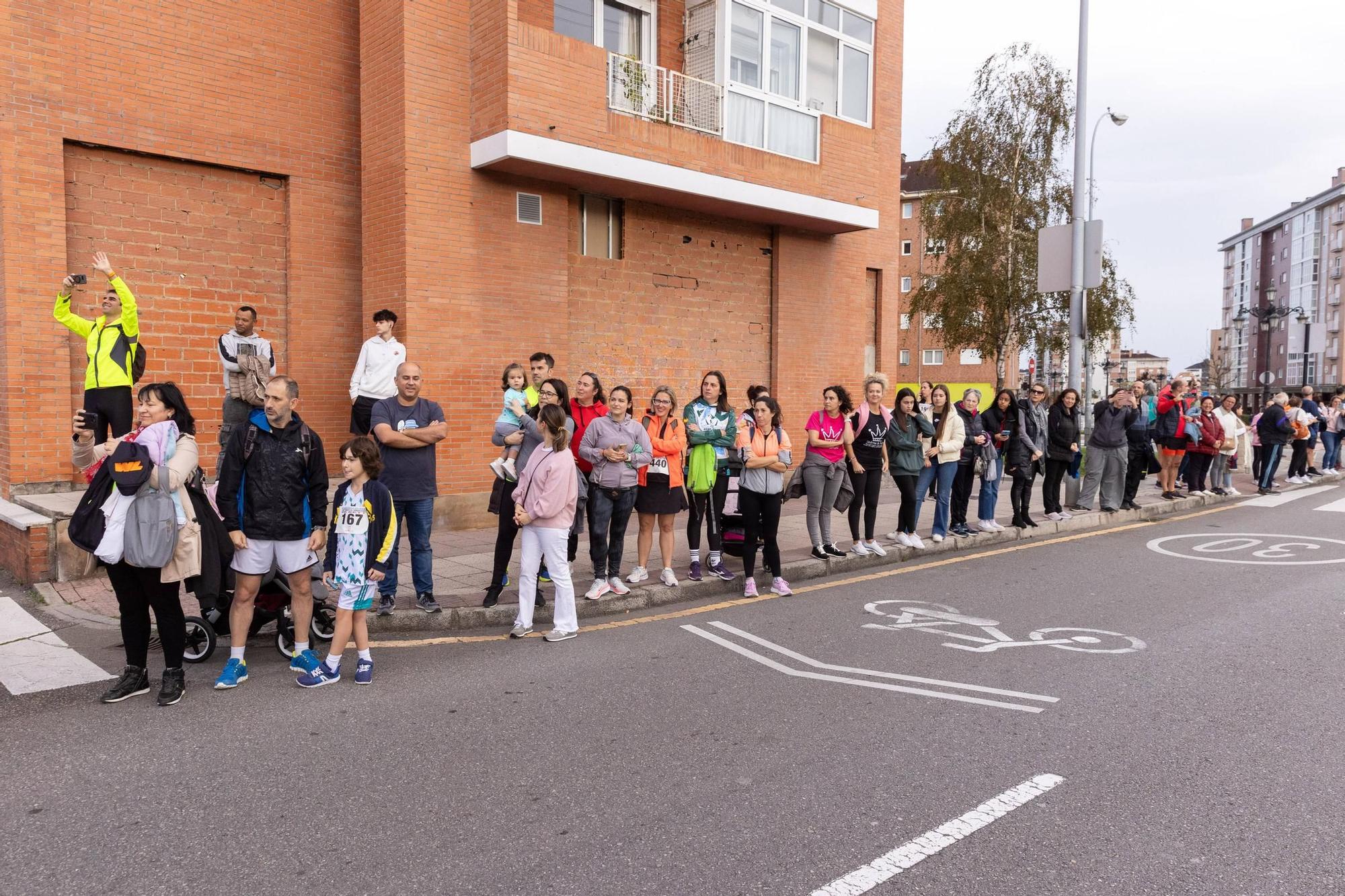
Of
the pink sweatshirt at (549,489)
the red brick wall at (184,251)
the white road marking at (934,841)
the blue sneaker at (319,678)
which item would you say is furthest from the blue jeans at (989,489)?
the red brick wall at (184,251)

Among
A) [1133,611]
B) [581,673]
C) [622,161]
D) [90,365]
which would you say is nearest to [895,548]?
[1133,611]

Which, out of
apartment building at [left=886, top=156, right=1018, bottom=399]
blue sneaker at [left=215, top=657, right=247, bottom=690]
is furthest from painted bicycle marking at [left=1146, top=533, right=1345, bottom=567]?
apartment building at [left=886, top=156, right=1018, bottom=399]

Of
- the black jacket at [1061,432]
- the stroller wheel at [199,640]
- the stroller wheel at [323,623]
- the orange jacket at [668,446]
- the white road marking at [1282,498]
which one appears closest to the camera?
the stroller wheel at [199,640]

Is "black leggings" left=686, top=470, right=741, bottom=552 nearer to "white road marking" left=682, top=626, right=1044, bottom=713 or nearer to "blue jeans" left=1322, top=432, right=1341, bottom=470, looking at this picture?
"white road marking" left=682, top=626, right=1044, bottom=713

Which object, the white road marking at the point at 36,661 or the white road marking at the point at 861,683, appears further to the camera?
the white road marking at the point at 36,661

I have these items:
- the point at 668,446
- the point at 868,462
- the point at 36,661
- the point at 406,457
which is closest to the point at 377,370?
the point at 406,457

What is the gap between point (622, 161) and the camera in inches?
451

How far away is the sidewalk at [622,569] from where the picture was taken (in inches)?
271

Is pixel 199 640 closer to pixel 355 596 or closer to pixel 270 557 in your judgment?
pixel 270 557

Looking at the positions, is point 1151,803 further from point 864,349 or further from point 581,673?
point 864,349

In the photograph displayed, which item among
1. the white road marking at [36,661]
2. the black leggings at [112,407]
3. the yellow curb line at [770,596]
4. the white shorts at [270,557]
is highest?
the black leggings at [112,407]

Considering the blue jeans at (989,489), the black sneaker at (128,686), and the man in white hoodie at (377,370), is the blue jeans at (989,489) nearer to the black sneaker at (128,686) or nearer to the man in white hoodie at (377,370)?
the man in white hoodie at (377,370)

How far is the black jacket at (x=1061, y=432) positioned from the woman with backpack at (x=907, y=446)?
3081 mm

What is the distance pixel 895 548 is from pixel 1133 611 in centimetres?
280
